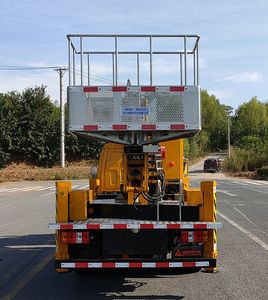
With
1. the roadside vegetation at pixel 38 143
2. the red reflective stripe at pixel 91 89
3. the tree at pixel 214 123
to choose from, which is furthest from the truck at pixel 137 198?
the tree at pixel 214 123

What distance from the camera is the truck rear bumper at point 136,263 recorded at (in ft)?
20.6

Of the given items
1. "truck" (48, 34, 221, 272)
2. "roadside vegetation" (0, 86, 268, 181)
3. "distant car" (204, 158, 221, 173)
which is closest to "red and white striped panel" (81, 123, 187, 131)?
"truck" (48, 34, 221, 272)

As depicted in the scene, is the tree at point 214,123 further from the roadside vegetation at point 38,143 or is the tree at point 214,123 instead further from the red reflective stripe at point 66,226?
the red reflective stripe at point 66,226

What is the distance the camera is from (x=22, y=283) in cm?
725

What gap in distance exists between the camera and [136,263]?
20.7 ft

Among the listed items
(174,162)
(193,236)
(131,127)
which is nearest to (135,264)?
(193,236)

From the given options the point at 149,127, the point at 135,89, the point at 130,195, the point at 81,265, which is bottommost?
the point at 81,265

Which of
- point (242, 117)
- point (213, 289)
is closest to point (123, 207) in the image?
point (213, 289)

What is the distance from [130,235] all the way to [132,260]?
1.11 feet

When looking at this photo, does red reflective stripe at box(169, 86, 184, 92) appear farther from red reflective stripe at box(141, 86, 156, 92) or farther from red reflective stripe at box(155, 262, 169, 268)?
red reflective stripe at box(155, 262, 169, 268)

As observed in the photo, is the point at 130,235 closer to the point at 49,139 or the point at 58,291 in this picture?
the point at 58,291

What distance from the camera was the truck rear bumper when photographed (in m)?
6.27

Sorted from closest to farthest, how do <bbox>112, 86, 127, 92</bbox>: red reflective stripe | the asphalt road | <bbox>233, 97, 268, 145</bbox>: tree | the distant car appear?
the asphalt road
<bbox>112, 86, 127, 92</bbox>: red reflective stripe
the distant car
<bbox>233, 97, 268, 145</bbox>: tree

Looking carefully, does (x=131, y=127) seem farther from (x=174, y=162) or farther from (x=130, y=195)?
(x=174, y=162)
